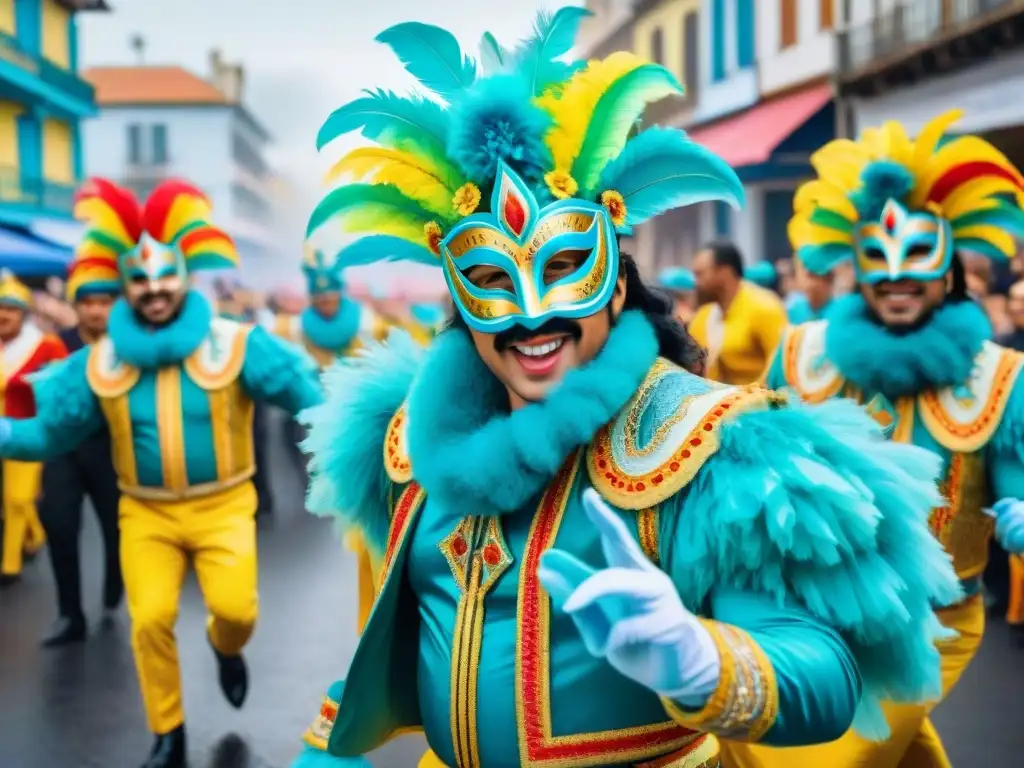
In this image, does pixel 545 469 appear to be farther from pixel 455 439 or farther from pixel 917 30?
pixel 917 30

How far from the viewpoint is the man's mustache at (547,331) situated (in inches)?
80.3

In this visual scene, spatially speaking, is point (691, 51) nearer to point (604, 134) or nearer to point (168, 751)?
point (168, 751)

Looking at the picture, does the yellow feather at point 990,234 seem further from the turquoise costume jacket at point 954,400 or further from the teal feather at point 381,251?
the teal feather at point 381,251

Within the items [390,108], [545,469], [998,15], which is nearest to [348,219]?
[390,108]

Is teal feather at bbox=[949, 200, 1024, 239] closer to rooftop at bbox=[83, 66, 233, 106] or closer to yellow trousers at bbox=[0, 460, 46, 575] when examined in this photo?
yellow trousers at bbox=[0, 460, 46, 575]

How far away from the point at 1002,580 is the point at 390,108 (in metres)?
5.77

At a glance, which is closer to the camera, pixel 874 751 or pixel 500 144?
pixel 500 144

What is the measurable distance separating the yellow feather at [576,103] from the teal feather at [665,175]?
83mm

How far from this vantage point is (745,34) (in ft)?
65.4

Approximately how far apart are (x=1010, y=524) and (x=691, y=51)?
2073 cm

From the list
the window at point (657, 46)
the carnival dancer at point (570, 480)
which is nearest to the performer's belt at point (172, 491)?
the carnival dancer at point (570, 480)

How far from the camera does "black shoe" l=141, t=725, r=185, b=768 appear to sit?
438 centimetres

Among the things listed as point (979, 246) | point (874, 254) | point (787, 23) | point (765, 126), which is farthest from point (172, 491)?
point (787, 23)

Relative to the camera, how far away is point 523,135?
6.71 feet
